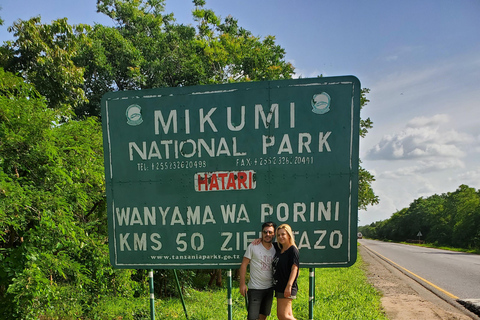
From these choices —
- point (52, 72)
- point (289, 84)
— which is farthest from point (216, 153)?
point (52, 72)

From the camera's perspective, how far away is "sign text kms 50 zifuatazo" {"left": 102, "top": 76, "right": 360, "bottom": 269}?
12.5ft

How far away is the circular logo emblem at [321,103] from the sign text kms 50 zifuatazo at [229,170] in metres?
0.01

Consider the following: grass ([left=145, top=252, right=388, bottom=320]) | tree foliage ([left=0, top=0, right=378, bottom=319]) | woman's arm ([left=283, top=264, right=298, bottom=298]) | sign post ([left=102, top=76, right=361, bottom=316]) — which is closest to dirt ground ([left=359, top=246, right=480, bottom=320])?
grass ([left=145, top=252, right=388, bottom=320])

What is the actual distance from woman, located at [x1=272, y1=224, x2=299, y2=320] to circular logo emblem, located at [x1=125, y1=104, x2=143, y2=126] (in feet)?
7.50

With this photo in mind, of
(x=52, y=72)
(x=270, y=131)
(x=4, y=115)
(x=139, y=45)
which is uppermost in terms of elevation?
(x=139, y=45)

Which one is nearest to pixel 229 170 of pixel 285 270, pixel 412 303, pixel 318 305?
pixel 285 270

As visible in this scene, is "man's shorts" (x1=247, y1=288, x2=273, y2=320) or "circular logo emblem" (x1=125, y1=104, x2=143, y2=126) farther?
"circular logo emblem" (x1=125, y1=104, x2=143, y2=126)

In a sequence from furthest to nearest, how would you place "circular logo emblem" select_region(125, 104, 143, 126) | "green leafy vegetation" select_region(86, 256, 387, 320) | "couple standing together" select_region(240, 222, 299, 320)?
"green leafy vegetation" select_region(86, 256, 387, 320)
"circular logo emblem" select_region(125, 104, 143, 126)
"couple standing together" select_region(240, 222, 299, 320)

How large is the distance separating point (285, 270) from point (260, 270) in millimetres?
292

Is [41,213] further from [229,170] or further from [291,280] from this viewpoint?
[291,280]

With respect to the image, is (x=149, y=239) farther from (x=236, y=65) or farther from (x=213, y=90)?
(x=236, y=65)

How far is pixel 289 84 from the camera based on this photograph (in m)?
3.87

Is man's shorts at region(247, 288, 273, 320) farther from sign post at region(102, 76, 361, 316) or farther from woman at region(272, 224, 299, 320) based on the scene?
sign post at region(102, 76, 361, 316)

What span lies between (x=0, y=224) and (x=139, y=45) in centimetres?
1338
